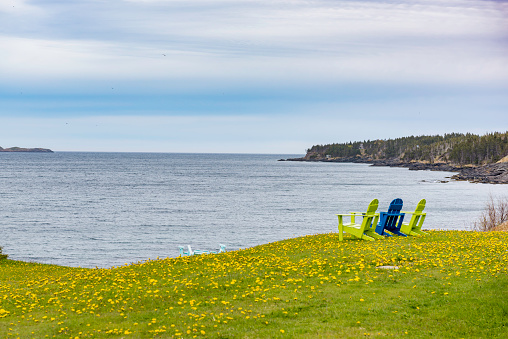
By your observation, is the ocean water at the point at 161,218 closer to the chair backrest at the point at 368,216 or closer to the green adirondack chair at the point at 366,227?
the green adirondack chair at the point at 366,227

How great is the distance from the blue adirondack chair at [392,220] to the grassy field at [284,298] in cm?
444

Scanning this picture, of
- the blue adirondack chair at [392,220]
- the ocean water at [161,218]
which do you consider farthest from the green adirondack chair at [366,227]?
the ocean water at [161,218]

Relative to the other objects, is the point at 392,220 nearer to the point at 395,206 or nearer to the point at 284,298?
the point at 395,206

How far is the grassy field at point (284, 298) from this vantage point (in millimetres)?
9242

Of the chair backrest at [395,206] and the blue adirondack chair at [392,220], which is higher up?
the chair backrest at [395,206]

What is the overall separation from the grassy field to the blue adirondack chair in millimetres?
4436

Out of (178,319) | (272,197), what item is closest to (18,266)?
(178,319)

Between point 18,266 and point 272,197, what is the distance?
6352 centimetres

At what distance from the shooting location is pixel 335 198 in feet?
277

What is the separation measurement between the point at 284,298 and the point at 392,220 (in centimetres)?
1212

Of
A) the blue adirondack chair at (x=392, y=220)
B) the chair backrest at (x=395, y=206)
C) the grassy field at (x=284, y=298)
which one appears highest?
the chair backrest at (x=395, y=206)

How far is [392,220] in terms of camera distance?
2180 cm

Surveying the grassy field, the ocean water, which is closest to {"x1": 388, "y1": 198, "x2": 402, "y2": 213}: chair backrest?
the grassy field

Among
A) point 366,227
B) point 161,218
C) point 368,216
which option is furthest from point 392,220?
point 161,218
